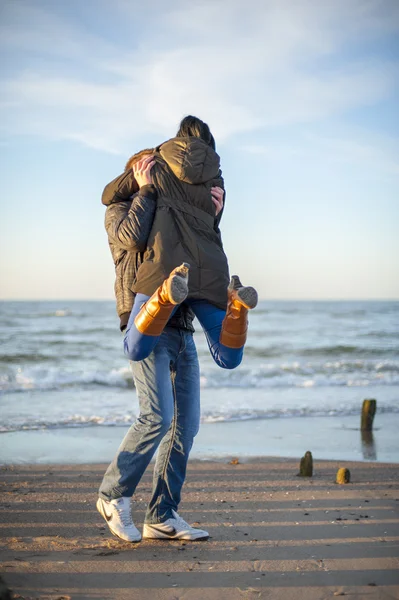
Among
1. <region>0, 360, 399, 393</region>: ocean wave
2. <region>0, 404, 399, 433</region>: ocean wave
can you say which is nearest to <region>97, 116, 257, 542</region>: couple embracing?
<region>0, 404, 399, 433</region>: ocean wave

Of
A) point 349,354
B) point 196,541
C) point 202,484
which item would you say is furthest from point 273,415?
point 349,354

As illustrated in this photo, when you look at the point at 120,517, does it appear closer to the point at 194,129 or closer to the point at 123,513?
the point at 123,513

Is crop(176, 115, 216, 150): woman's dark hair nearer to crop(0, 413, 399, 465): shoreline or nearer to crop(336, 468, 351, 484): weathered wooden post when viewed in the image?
crop(336, 468, 351, 484): weathered wooden post

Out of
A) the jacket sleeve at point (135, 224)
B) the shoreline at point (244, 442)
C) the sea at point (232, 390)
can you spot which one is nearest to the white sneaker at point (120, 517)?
the jacket sleeve at point (135, 224)

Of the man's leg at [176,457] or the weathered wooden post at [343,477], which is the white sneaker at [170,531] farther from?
the weathered wooden post at [343,477]

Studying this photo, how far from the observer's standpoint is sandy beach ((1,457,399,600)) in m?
3.19

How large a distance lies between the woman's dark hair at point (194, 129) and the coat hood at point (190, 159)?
0.11 m

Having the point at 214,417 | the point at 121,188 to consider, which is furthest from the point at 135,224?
the point at 214,417

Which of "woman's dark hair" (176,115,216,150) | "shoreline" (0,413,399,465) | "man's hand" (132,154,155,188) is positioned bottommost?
"shoreline" (0,413,399,465)

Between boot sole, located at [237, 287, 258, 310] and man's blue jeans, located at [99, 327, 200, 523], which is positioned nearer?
boot sole, located at [237, 287, 258, 310]

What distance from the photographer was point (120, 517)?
374 cm

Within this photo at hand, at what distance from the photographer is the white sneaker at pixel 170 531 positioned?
12.7ft

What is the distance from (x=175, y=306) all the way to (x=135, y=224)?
0.52 meters

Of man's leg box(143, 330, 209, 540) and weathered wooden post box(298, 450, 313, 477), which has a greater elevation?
man's leg box(143, 330, 209, 540)
